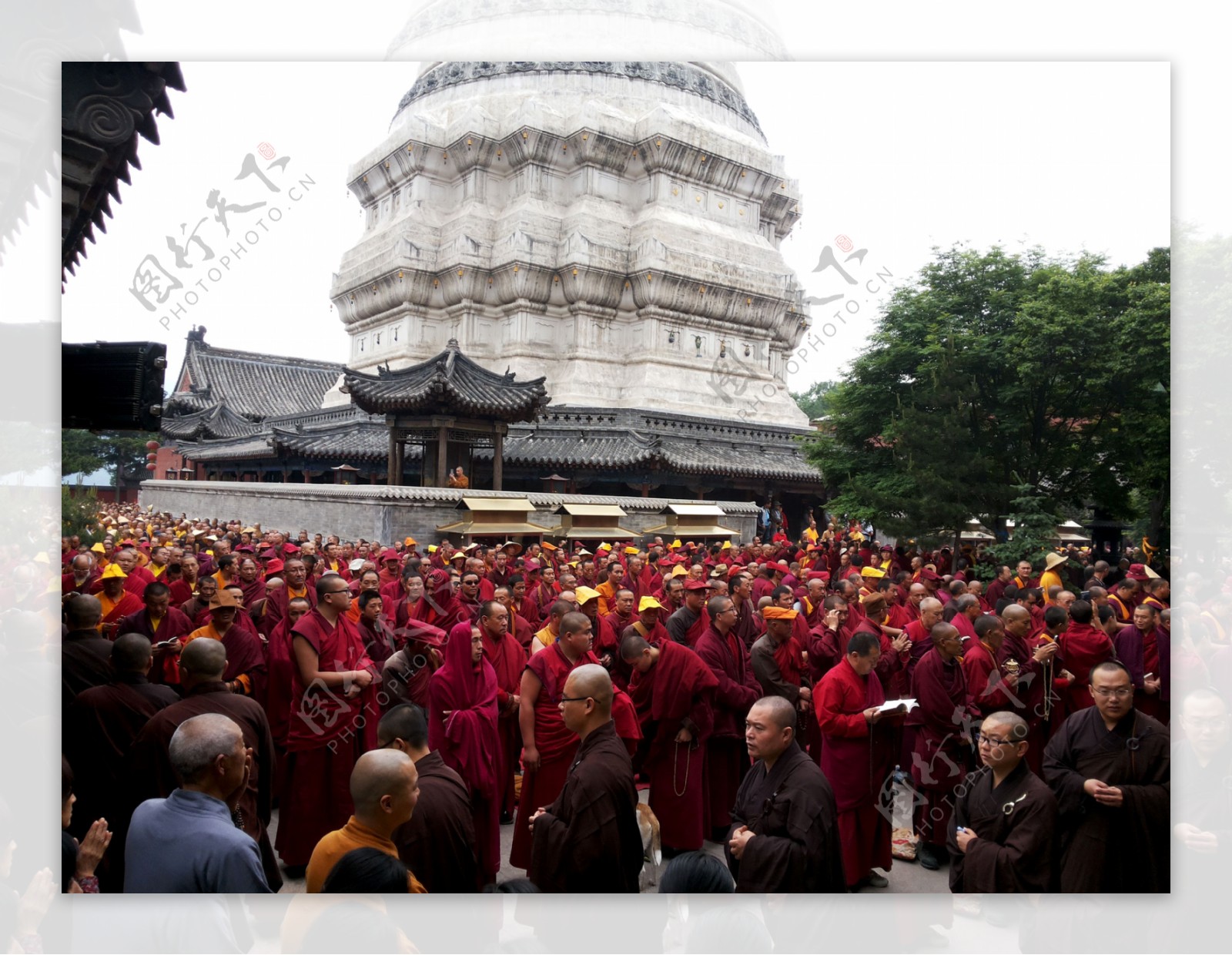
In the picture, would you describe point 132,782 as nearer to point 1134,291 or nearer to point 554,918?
point 554,918

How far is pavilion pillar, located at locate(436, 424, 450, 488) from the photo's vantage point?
20672mm

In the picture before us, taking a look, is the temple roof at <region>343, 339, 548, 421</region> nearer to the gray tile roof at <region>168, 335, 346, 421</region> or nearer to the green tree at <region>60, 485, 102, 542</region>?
the green tree at <region>60, 485, 102, 542</region>

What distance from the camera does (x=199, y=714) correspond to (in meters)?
4.08

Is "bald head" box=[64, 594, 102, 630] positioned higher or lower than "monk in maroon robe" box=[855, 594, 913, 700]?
higher

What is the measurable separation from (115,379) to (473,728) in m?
3.12

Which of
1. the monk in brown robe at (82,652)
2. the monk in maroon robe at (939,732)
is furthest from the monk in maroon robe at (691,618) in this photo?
the monk in brown robe at (82,652)

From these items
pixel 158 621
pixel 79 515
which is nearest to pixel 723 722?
pixel 158 621

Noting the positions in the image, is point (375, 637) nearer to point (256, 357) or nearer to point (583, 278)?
point (583, 278)

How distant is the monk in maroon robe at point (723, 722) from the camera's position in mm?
6406

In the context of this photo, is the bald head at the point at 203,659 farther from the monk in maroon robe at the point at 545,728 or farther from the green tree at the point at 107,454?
the green tree at the point at 107,454

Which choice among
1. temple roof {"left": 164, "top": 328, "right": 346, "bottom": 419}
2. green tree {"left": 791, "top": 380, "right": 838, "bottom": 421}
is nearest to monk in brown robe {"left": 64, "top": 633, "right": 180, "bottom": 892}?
temple roof {"left": 164, "top": 328, "right": 346, "bottom": 419}

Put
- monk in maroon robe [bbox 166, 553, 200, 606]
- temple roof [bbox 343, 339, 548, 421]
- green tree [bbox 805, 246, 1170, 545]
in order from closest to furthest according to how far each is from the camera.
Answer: green tree [bbox 805, 246, 1170, 545], monk in maroon robe [bbox 166, 553, 200, 606], temple roof [bbox 343, 339, 548, 421]

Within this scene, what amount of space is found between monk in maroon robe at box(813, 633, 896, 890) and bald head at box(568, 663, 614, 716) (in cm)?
203

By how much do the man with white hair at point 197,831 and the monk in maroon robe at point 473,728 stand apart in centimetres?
188
